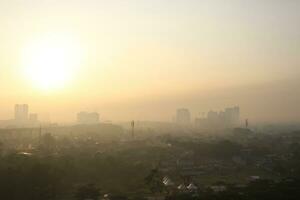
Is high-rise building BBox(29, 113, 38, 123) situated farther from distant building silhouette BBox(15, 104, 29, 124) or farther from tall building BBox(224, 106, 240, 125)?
tall building BBox(224, 106, 240, 125)

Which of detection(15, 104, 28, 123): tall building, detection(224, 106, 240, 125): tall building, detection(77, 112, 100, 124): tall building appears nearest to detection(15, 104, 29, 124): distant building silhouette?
detection(15, 104, 28, 123): tall building

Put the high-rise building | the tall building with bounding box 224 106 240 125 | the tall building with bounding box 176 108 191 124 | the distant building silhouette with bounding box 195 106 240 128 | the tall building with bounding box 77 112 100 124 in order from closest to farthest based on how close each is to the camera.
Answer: the distant building silhouette with bounding box 195 106 240 128, the high-rise building, the tall building with bounding box 77 112 100 124, the tall building with bounding box 224 106 240 125, the tall building with bounding box 176 108 191 124

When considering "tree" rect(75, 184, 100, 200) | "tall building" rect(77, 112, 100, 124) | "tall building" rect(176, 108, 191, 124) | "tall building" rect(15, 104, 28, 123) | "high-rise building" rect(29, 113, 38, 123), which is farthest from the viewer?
"tall building" rect(176, 108, 191, 124)

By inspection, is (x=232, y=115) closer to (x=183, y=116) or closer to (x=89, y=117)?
(x=183, y=116)

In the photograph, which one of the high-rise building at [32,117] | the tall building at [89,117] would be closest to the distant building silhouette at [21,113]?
the high-rise building at [32,117]

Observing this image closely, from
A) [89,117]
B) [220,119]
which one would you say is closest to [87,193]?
[220,119]

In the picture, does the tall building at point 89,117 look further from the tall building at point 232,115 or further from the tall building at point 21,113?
the tall building at point 232,115
